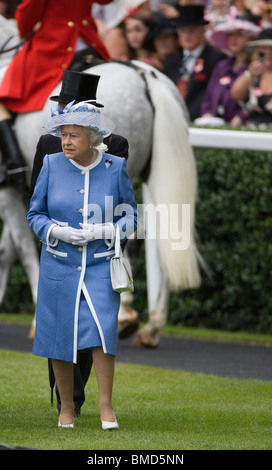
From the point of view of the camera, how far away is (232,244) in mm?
10078

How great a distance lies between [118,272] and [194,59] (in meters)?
6.41

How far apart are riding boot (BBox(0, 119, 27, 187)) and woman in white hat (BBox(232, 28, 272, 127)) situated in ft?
9.37

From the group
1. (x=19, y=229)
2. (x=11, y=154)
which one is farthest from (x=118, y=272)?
(x=19, y=229)

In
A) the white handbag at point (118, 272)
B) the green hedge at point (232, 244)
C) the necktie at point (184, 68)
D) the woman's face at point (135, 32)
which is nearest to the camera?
the white handbag at point (118, 272)

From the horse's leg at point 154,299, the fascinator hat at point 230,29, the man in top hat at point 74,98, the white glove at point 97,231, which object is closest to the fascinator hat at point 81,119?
the man in top hat at point 74,98

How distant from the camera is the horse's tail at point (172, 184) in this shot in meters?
7.86

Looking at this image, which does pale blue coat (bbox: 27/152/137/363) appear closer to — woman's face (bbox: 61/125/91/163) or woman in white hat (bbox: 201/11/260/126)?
woman's face (bbox: 61/125/91/163)

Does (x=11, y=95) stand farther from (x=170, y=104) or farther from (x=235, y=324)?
(x=235, y=324)

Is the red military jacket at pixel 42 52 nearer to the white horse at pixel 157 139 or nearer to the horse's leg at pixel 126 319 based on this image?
the white horse at pixel 157 139

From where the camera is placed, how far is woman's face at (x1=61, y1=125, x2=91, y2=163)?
5102 mm

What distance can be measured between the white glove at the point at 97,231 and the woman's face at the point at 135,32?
704cm
